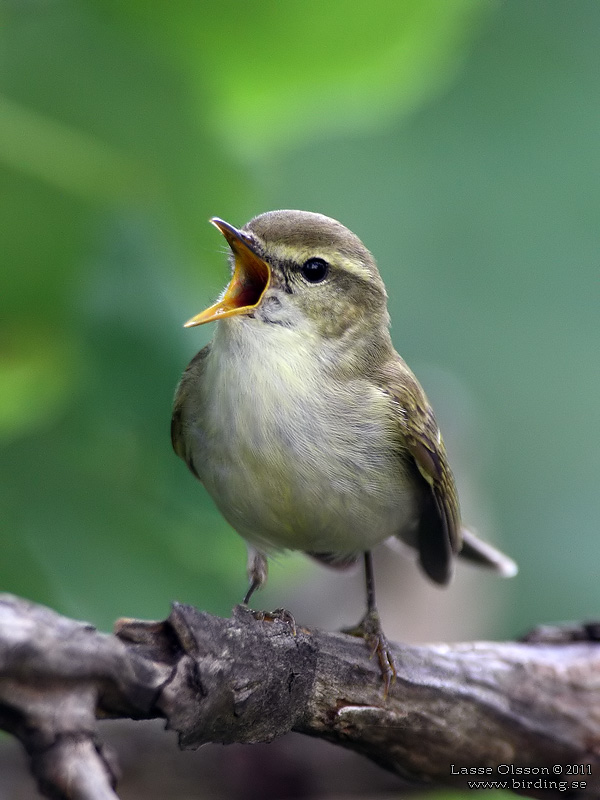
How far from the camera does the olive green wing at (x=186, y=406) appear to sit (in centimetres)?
334

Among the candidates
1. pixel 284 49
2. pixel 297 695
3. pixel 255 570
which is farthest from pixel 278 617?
pixel 284 49

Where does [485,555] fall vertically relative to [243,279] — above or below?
below

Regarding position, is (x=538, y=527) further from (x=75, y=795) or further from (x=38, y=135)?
(x=75, y=795)

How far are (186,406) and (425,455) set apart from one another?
0.82m

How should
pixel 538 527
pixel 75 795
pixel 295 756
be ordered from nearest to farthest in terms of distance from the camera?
pixel 75 795, pixel 295 756, pixel 538 527

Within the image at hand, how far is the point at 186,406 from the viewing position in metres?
3.37

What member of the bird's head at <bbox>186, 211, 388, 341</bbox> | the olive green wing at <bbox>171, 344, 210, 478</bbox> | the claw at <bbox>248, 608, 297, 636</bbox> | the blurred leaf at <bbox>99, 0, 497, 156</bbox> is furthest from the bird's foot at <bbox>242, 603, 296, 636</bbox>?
the blurred leaf at <bbox>99, 0, 497, 156</bbox>

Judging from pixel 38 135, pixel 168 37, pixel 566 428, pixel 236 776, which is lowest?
pixel 236 776

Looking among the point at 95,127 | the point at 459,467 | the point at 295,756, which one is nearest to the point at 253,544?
the point at 295,756

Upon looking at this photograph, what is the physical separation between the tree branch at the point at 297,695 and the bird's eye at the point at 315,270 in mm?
1111

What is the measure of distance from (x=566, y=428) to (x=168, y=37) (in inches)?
199

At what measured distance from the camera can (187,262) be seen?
3594 millimetres

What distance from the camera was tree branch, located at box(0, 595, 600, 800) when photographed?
5.63 ft

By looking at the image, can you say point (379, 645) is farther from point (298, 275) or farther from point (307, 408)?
point (298, 275)
